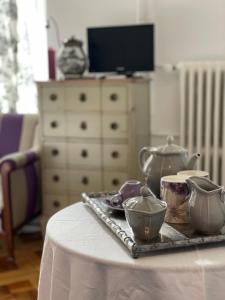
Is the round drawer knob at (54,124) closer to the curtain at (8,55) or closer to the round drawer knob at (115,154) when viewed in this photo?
the round drawer knob at (115,154)

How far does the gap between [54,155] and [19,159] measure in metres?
0.28

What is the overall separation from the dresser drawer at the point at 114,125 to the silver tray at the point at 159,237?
1.32 m

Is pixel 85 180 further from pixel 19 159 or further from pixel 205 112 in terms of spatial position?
pixel 205 112

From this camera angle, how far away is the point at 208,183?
4.01 feet

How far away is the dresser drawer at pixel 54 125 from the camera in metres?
2.81

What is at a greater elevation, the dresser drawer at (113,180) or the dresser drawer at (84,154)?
the dresser drawer at (84,154)

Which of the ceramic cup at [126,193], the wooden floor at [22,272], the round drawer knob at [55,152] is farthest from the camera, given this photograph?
the round drawer knob at [55,152]

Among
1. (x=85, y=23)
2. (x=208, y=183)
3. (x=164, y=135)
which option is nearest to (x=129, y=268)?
(x=208, y=183)

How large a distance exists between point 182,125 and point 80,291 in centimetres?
196

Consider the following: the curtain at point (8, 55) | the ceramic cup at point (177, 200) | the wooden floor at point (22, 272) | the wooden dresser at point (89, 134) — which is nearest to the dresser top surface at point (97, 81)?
the wooden dresser at point (89, 134)

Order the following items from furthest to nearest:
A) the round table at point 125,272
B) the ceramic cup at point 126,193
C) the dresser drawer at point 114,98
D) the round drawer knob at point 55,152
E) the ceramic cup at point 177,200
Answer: the round drawer knob at point 55,152 → the dresser drawer at point 114,98 → the ceramic cup at point 126,193 → the ceramic cup at point 177,200 → the round table at point 125,272

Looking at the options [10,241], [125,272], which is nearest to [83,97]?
[10,241]

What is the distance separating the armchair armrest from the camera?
2.55 metres

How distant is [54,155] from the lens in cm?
287
